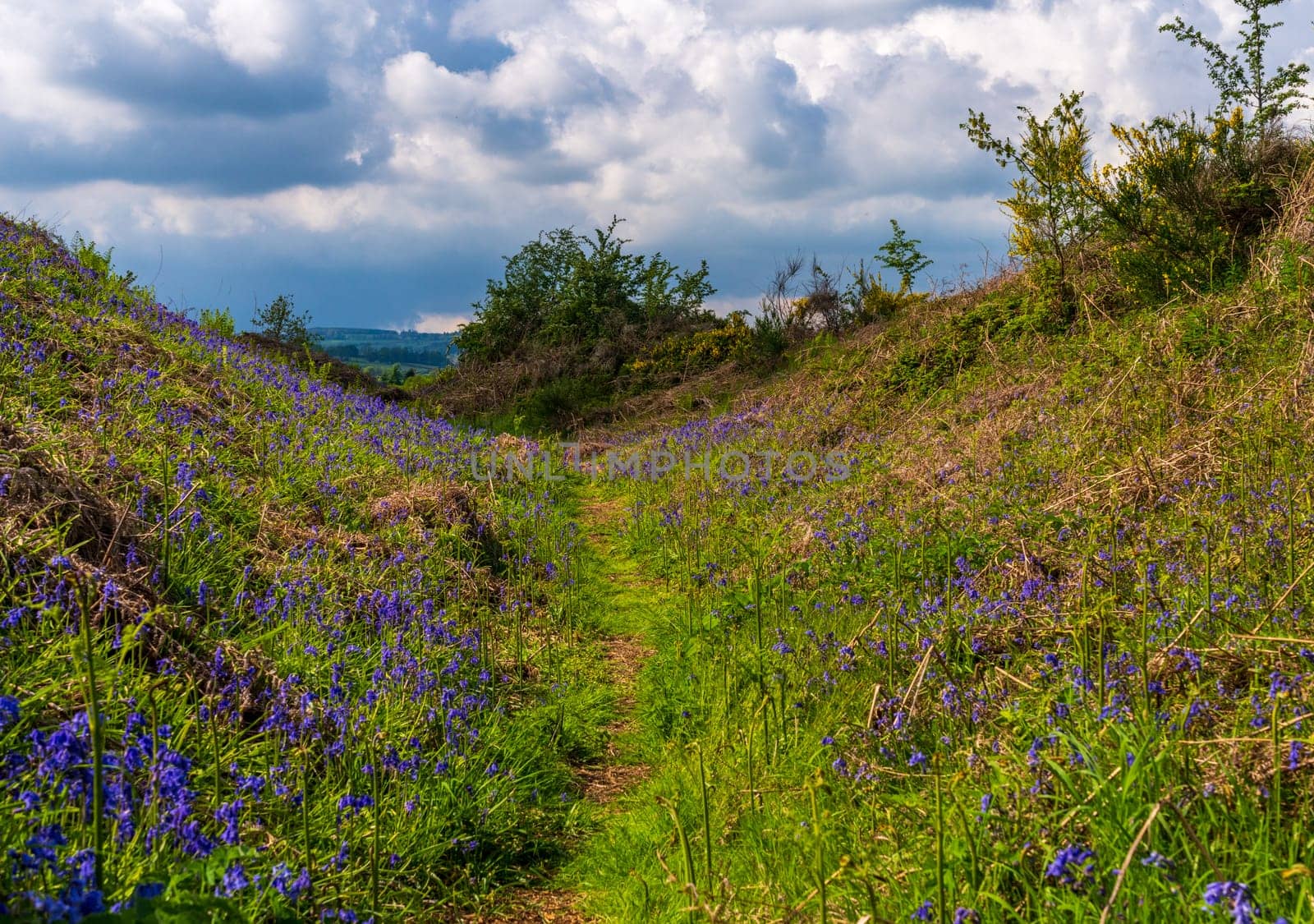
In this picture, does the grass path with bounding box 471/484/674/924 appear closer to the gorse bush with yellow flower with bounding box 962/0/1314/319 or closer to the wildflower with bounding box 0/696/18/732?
the wildflower with bounding box 0/696/18/732

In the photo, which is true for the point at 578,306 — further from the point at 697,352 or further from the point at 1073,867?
the point at 1073,867

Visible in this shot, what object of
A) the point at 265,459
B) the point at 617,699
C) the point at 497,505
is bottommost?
the point at 617,699

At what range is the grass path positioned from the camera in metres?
3.11

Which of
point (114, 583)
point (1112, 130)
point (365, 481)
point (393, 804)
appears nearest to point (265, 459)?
point (365, 481)

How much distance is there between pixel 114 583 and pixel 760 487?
6.33m

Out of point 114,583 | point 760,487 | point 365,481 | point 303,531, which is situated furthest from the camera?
point 760,487

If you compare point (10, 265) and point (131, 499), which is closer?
point (131, 499)

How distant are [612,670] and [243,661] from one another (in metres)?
2.47

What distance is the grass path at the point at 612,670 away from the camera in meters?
3.11

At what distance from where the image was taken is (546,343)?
22344 mm

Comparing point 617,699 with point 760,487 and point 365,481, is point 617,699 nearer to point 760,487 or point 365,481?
point 365,481

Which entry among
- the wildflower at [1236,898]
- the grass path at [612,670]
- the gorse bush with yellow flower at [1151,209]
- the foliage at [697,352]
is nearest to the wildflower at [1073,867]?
the wildflower at [1236,898]

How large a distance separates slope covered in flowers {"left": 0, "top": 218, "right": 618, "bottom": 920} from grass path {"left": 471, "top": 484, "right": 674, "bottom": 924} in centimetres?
13

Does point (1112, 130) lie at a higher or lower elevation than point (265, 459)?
higher
